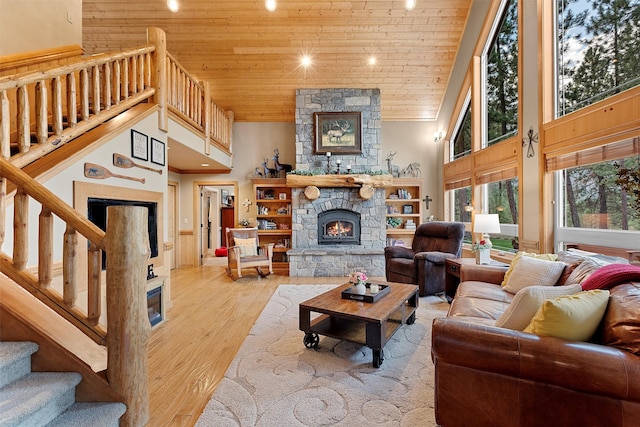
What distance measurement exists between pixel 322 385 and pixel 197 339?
4.54ft

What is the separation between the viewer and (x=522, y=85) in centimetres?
381

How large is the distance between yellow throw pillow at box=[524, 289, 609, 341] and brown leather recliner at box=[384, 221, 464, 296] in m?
2.47

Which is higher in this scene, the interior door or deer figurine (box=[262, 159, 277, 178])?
deer figurine (box=[262, 159, 277, 178])

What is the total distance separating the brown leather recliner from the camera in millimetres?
3848

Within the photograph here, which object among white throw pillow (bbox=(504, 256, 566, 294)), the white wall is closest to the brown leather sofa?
white throw pillow (bbox=(504, 256, 566, 294))

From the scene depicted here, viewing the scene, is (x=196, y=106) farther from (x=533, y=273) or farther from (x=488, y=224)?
(x=533, y=273)

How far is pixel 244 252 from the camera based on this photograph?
17.4 feet

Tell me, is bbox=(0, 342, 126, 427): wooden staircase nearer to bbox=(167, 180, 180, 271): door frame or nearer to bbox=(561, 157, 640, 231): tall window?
bbox=(561, 157, 640, 231): tall window

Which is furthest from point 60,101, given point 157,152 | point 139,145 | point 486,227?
point 486,227

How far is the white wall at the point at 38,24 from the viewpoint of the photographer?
2.78m

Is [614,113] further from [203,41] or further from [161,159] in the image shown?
[203,41]

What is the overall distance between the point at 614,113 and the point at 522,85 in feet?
4.62

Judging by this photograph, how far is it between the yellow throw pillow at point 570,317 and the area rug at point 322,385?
82 cm

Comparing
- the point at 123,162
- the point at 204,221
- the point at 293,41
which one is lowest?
the point at 204,221
